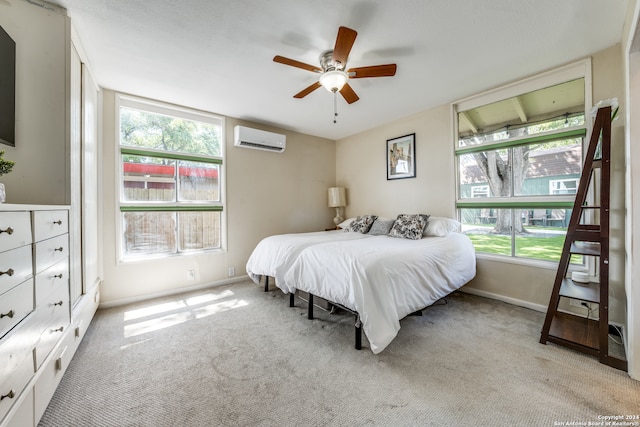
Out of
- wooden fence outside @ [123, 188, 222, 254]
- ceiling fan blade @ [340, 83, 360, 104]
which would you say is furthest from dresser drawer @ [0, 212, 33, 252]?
ceiling fan blade @ [340, 83, 360, 104]

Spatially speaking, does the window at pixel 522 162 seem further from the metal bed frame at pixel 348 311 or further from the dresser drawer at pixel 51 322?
the dresser drawer at pixel 51 322

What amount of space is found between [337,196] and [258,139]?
5.83ft

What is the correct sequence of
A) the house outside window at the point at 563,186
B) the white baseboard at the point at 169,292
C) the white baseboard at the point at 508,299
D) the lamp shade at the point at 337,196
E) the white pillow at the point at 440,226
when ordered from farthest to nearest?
the lamp shade at the point at 337,196 → the white pillow at the point at 440,226 → the white baseboard at the point at 169,292 → the white baseboard at the point at 508,299 → the house outside window at the point at 563,186

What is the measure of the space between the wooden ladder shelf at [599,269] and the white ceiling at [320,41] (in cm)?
83

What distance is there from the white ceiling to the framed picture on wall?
84 centimetres

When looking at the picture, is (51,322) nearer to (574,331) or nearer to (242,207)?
(242,207)

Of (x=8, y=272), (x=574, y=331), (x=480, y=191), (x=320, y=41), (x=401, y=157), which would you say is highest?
(x=320, y=41)

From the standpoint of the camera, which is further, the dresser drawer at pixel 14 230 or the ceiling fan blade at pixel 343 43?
the ceiling fan blade at pixel 343 43

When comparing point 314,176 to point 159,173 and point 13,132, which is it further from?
point 13,132

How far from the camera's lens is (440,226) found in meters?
→ 3.13

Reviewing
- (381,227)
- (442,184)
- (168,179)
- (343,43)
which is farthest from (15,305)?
(442,184)

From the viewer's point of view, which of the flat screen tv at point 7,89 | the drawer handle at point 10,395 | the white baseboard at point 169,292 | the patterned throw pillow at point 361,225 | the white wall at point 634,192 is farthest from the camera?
the patterned throw pillow at point 361,225

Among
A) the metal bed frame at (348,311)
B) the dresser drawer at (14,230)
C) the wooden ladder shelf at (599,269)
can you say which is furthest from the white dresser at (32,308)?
the wooden ladder shelf at (599,269)

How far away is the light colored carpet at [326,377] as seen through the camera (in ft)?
4.48
